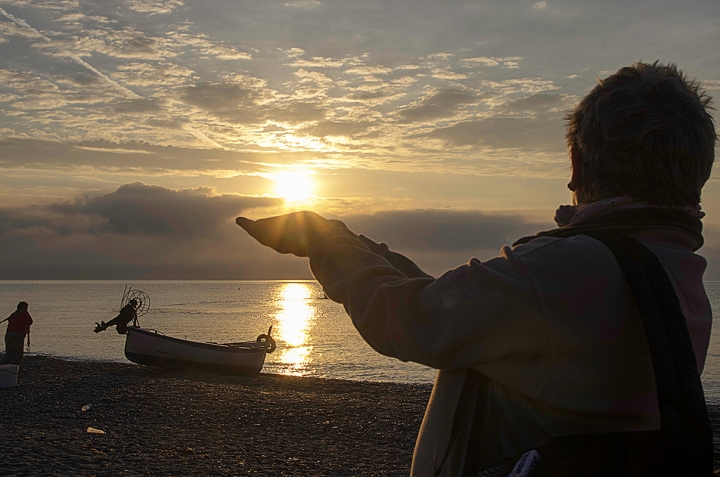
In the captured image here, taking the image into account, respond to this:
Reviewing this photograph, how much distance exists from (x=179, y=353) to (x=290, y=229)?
2559 centimetres

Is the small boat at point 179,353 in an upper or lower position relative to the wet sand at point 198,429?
lower

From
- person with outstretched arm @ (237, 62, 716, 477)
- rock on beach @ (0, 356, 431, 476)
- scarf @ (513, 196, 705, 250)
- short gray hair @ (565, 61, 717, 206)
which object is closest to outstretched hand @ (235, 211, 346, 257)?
person with outstretched arm @ (237, 62, 716, 477)

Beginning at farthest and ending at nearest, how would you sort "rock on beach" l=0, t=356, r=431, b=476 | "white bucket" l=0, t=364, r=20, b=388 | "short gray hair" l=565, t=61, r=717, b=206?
1. "white bucket" l=0, t=364, r=20, b=388
2. "rock on beach" l=0, t=356, r=431, b=476
3. "short gray hair" l=565, t=61, r=717, b=206

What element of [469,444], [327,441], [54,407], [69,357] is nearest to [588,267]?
[469,444]

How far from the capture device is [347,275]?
1.51 metres

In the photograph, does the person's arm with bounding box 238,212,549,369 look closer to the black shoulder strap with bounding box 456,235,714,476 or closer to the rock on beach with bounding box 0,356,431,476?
the black shoulder strap with bounding box 456,235,714,476

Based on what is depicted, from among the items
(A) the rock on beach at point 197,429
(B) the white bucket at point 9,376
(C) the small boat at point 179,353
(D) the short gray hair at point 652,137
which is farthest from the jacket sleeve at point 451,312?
(C) the small boat at point 179,353

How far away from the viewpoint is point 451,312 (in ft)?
4.43

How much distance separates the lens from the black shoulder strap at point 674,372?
49.9 inches

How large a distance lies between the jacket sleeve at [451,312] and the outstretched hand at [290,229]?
0.19m

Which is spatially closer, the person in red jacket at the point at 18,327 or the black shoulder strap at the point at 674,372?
the black shoulder strap at the point at 674,372

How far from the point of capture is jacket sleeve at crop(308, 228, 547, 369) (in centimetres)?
132

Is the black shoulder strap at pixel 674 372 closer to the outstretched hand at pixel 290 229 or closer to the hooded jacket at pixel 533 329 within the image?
the hooded jacket at pixel 533 329

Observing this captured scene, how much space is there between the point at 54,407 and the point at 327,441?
7.23m
